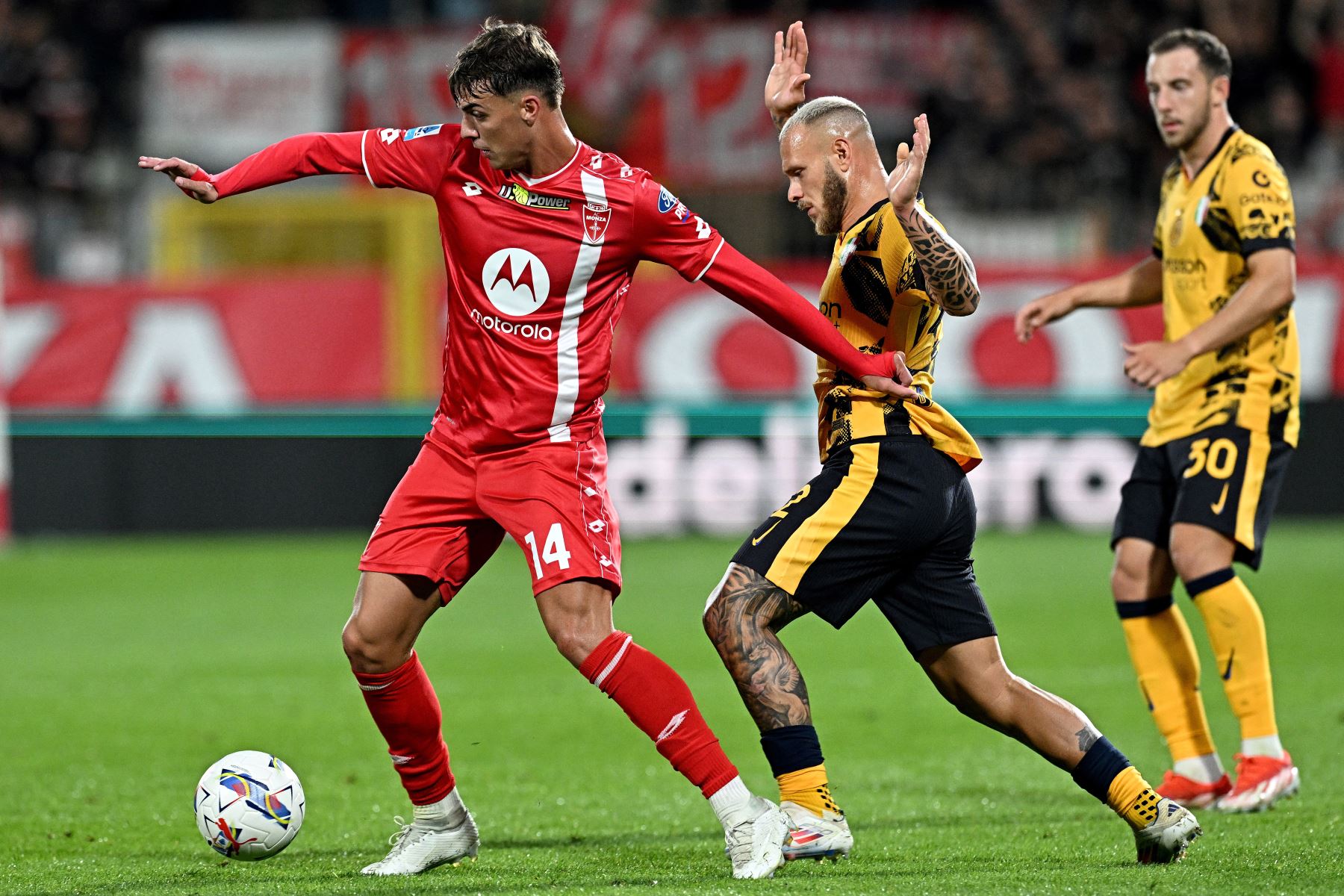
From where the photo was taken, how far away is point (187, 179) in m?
4.90

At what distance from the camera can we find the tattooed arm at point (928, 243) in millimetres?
4523

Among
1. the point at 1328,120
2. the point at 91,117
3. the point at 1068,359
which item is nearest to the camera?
the point at 1068,359

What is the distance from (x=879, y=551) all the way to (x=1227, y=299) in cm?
188

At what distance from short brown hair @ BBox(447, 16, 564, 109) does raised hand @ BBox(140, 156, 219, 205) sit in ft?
2.37

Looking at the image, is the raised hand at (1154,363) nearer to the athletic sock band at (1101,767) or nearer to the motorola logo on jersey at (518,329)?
the athletic sock band at (1101,767)

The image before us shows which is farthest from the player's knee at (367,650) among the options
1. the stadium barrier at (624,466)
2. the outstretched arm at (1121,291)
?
the stadium barrier at (624,466)

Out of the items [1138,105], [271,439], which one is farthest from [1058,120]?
[271,439]

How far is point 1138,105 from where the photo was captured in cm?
1744

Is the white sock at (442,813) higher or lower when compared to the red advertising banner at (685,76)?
lower

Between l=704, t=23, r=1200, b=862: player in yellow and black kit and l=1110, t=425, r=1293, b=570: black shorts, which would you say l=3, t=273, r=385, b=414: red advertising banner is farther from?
l=704, t=23, r=1200, b=862: player in yellow and black kit

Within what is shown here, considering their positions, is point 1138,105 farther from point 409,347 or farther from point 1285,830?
point 1285,830

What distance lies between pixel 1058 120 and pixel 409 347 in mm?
6726

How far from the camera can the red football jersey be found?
4.83 m

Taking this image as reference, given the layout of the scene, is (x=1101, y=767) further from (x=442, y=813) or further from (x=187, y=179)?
(x=187, y=179)
